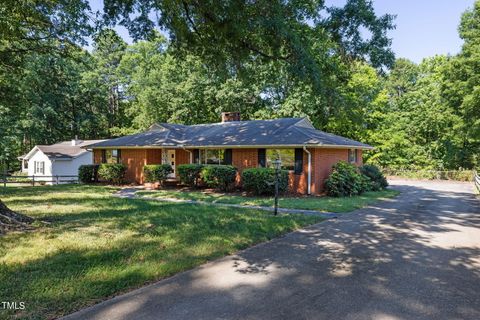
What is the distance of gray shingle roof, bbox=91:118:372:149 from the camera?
16062mm

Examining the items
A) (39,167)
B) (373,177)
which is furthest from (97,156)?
(373,177)

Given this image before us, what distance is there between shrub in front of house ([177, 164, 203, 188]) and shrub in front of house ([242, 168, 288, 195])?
11.7 ft

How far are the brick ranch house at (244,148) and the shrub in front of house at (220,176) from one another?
854 millimetres

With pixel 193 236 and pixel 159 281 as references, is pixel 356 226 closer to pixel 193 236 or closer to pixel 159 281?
pixel 193 236

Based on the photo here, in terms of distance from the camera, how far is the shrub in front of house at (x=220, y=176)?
16584 millimetres

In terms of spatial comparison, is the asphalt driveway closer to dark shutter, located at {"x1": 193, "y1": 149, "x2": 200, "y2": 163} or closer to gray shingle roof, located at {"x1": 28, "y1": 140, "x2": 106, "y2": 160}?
dark shutter, located at {"x1": 193, "y1": 149, "x2": 200, "y2": 163}

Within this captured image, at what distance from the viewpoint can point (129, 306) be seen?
12.6ft

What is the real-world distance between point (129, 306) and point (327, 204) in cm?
955

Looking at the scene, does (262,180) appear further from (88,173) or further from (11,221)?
(88,173)

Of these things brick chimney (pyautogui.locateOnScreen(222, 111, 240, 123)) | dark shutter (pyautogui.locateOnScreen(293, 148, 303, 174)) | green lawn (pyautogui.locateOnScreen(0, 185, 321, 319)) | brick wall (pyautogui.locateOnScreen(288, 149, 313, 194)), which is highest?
brick chimney (pyautogui.locateOnScreen(222, 111, 240, 123))

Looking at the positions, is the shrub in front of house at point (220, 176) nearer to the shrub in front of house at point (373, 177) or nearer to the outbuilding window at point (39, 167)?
the shrub in front of house at point (373, 177)

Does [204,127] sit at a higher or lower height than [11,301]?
higher

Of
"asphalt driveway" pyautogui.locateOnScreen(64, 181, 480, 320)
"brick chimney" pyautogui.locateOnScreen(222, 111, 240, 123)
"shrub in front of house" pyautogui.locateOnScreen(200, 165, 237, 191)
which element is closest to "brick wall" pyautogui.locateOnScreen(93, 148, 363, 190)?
"shrub in front of house" pyautogui.locateOnScreen(200, 165, 237, 191)

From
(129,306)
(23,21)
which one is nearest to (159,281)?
(129,306)
